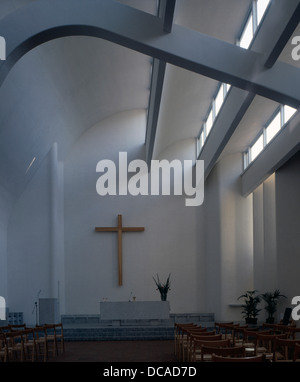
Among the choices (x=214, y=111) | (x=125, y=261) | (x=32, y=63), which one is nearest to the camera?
(x=32, y=63)

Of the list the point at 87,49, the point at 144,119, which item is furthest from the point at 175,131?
the point at 87,49

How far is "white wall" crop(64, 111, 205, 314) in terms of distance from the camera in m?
15.5

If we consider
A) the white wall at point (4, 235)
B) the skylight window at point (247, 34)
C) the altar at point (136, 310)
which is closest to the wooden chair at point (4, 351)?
the altar at point (136, 310)

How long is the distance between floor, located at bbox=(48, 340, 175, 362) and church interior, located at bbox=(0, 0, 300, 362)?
4.81 ft

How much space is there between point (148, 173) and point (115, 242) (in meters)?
2.23

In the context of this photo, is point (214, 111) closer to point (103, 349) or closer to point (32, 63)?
point (32, 63)

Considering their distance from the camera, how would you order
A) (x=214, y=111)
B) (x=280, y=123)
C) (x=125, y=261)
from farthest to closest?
1. (x=125, y=261)
2. (x=214, y=111)
3. (x=280, y=123)

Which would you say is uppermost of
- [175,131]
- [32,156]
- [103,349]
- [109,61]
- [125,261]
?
[109,61]

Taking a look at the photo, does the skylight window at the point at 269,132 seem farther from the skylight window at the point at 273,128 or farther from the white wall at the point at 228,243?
the white wall at the point at 228,243

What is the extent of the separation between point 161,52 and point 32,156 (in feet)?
21.3

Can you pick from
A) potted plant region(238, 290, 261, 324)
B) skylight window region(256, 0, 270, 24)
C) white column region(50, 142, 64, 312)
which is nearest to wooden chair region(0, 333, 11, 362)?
white column region(50, 142, 64, 312)

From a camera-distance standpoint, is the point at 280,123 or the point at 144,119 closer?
the point at 280,123

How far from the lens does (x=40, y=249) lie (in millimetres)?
14430

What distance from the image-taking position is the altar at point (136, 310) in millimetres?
12992
